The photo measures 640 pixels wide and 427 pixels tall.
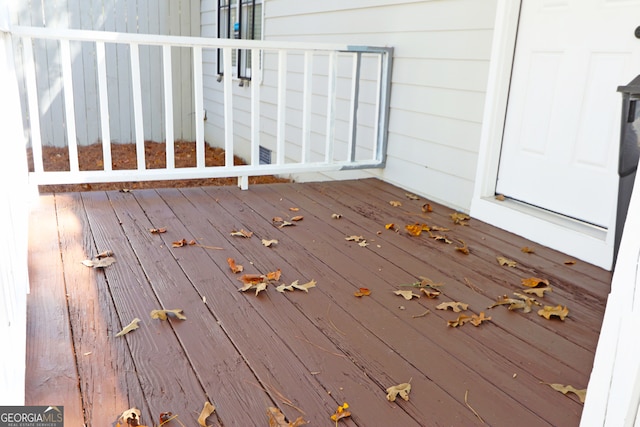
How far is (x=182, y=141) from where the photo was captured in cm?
825

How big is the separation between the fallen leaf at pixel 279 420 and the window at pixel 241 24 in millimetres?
5404

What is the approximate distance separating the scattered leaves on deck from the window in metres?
5.39

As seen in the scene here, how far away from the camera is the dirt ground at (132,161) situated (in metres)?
5.75

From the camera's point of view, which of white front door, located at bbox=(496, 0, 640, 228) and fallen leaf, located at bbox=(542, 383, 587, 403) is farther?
white front door, located at bbox=(496, 0, 640, 228)

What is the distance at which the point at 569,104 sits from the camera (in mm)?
2834

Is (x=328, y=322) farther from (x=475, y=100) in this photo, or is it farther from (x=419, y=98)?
(x=419, y=98)

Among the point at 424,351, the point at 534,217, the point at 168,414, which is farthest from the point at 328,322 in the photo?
the point at 534,217

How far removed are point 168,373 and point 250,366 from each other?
0.26 meters

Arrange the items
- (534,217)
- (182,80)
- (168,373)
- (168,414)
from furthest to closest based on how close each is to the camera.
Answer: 1. (182,80)
2. (534,217)
3. (168,373)
4. (168,414)

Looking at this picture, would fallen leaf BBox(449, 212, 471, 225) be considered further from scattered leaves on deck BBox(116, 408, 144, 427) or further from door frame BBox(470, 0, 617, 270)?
scattered leaves on deck BBox(116, 408, 144, 427)

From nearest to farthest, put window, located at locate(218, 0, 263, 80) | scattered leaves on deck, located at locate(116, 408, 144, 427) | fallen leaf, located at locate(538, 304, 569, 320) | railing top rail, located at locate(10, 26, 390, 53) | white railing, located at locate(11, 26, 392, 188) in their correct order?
1. scattered leaves on deck, located at locate(116, 408, 144, 427)
2. fallen leaf, located at locate(538, 304, 569, 320)
3. railing top rail, located at locate(10, 26, 390, 53)
4. white railing, located at locate(11, 26, 392, 188)
5. window, located at locate(218, 0, 263, 80)

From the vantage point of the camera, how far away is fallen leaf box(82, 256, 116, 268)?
242 centimetres

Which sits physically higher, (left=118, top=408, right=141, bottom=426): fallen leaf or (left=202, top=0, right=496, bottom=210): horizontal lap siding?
(left=202, top=0, right=496, bottom=210): horizontal lap siding

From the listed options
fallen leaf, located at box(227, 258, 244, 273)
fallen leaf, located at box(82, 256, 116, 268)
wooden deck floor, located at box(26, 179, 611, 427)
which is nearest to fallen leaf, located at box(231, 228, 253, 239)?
wooden deck floor, located at box(26, 179, 611, 427)
